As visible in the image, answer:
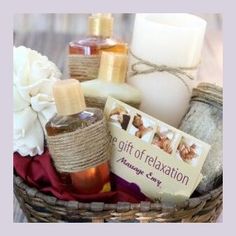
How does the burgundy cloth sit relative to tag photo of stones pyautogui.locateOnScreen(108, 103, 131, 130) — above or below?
below

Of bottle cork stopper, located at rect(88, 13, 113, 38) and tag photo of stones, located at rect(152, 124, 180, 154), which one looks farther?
bottle cork stopper, located at rect(88, 13, 113, 38)

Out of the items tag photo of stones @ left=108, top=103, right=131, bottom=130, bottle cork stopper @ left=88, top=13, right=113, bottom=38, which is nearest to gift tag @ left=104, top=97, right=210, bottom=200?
tag photo of stones @ left=108, top=103, right=131, bottom=130

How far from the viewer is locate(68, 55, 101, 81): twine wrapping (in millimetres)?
604

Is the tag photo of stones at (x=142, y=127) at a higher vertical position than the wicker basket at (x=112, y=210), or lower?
higher

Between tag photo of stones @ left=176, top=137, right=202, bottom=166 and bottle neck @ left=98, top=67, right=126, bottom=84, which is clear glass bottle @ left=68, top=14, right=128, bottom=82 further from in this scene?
tag photo of stones @ left=176, top=137, right=202, bottom=166

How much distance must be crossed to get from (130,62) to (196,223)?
0.70ft

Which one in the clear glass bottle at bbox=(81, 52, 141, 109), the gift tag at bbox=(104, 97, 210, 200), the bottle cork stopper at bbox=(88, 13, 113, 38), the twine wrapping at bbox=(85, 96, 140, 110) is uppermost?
the bottle cork stopper at bbox=(88, 13, 113, 38)

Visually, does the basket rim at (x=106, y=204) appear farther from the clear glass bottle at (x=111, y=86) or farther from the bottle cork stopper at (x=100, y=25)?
the bottle cork stopper at (x=100, y=25)

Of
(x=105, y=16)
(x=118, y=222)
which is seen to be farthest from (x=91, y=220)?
(x=105, y=16)

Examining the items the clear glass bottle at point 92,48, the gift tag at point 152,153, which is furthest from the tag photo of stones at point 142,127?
the clear glass bottle at point 92,48

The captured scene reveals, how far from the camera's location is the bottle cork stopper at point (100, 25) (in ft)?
2.04

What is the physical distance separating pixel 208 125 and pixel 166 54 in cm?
10

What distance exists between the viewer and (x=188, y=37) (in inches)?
21.8

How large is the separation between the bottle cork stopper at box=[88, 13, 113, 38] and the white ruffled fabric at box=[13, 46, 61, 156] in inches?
4.3
